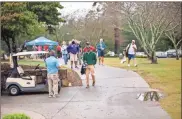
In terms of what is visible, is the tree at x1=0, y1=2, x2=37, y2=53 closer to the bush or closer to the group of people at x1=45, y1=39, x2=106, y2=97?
the group of people at x1=45, y1=39, x2=106, y2=97

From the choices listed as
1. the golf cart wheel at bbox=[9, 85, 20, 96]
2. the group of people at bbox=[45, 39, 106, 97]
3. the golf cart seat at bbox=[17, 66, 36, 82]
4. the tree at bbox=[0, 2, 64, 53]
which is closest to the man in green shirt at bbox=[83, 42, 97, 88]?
the group of people at bbox=[45, 39, 106, 97]

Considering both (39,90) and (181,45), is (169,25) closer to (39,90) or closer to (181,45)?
(181,45)

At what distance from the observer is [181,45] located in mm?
8312

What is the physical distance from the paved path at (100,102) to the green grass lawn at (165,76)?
123 mm

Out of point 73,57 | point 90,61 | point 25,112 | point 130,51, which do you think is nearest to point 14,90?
point 25,112

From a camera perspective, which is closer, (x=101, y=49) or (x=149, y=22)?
(x=101, y=49)

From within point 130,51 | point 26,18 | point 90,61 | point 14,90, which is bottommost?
point 14,90

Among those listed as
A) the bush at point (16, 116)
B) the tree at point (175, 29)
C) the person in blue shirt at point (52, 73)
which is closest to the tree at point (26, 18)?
the person in blue shirt at point (52, 73)

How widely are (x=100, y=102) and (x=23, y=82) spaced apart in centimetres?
132

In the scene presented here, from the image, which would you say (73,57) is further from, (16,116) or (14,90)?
(16,116)

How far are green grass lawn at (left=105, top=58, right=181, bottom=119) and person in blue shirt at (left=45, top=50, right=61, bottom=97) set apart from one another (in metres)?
0.85

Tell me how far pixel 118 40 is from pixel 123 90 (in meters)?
0.84

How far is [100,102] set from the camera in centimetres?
822

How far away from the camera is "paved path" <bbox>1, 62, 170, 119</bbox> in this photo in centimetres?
809
